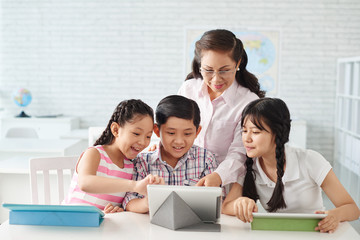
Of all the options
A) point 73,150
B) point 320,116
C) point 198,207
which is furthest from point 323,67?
point 198,207

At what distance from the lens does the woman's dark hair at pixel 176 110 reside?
1.62 meters

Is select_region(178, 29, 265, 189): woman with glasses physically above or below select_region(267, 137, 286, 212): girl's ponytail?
above

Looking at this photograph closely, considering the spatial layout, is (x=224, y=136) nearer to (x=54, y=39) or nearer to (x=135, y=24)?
(x=135, y=24)

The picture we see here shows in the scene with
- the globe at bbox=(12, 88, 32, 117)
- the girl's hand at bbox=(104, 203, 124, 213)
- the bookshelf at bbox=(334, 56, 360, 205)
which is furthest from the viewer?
the globe at bbox=(12, 88, 32, 117)

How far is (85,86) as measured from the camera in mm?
5418

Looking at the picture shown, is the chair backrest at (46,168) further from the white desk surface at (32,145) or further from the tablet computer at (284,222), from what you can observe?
the white desk surface at (32,145)

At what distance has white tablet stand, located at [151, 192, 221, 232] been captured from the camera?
1271 mm

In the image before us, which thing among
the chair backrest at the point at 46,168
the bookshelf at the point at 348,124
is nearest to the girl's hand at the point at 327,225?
the chair backrest at the point at 46,168

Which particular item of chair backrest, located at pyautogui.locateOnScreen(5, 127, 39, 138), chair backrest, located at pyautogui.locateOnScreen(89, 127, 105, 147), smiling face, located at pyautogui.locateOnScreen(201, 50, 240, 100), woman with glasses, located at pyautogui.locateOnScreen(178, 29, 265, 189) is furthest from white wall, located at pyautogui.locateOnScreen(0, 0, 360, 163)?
smiling face, located at pyautogui.locateOnScreen(201, 50, 240, 100)

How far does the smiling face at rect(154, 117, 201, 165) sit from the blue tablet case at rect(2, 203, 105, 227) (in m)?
0.42

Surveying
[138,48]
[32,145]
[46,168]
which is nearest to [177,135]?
[46,168]

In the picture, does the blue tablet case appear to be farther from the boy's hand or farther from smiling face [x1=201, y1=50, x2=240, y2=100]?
smiling face [x1=201, y1=50, x2=240, y2=100]

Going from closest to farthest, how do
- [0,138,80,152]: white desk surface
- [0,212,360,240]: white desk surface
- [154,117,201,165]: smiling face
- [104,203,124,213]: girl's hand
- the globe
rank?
[0,212,360,240]: white desk surface → [104,203,124,213]: girl's hand → [154,117,201,165]: smiling face → [0,138,80,152]: white desk surface → the globe

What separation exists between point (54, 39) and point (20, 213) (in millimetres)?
4437
